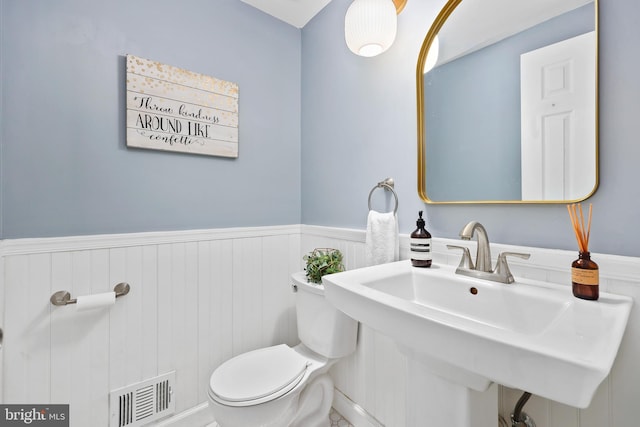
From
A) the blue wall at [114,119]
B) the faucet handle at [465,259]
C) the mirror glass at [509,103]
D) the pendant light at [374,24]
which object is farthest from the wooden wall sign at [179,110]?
the faucet handle at [465,259]

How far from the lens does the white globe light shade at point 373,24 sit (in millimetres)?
1192

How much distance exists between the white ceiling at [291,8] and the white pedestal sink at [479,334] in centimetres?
155

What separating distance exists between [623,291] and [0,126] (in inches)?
79.3

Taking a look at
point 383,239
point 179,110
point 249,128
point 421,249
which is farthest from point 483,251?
point 179,110

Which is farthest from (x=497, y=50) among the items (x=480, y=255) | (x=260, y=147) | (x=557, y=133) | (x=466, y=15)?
(x=260, y=147)

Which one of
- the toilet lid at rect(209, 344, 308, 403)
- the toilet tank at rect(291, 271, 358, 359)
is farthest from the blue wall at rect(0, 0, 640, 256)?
the toilet lid at rect(209, 344, 308, 403)

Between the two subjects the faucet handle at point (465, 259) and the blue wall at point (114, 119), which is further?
the blue wall at point (114, 119)

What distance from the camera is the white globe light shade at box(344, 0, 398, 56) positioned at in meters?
1.19

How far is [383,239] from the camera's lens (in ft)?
4.08

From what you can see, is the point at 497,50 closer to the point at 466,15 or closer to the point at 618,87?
the point at 466,15

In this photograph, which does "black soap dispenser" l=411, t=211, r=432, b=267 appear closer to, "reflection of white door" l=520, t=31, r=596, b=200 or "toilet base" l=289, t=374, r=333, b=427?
"reflection of white door" l=520, t=31, r=596, b=200

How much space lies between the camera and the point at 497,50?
0.99 metres

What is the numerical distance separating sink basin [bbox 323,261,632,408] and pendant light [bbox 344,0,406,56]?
3.11 feet

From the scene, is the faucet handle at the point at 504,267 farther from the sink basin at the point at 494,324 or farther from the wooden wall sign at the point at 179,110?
the wooden wall sign at the point at 179,110
